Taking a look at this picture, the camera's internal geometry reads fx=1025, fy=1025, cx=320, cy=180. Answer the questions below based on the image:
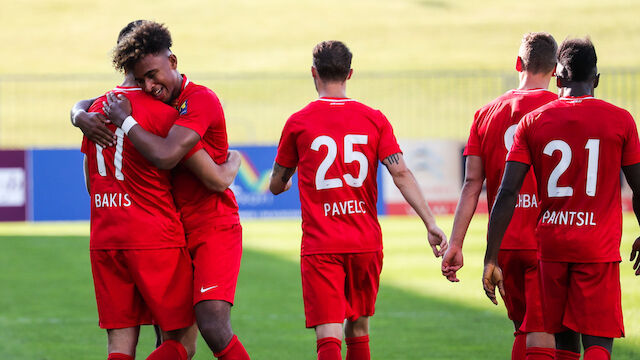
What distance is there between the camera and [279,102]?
3453cm

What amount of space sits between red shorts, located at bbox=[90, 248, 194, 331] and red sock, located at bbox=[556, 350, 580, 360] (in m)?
1.88

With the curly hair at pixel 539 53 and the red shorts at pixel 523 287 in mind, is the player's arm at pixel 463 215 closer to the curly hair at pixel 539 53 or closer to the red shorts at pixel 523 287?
the red shorts at pixel 523 287

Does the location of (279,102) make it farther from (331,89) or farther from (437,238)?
(437,238)

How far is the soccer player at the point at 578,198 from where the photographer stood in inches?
197

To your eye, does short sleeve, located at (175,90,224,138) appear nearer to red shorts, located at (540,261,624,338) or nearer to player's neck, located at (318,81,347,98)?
player's neck, located at (318,81,347,98)

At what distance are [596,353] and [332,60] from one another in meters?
2.12

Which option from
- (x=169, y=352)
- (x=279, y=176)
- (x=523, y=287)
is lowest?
(x=169, y=352)

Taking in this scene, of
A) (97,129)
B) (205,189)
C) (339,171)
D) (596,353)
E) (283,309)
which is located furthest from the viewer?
(283,309)

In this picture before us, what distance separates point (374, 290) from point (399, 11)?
3622 cm

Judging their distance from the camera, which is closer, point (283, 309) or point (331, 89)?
point (331, 89)

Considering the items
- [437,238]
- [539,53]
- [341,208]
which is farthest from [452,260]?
[539,53]

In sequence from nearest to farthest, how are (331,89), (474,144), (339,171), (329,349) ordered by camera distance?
(329,349) → (339,171) → (331,89) → (474,144)

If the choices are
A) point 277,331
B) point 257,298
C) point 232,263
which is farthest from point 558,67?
point 257,298

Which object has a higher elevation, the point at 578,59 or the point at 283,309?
the point at 578,59
